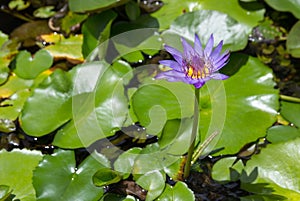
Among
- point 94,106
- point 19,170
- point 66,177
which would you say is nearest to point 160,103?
point 94,106

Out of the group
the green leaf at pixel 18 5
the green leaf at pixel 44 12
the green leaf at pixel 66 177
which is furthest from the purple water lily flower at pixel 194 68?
the green leaf at pixel 18 5

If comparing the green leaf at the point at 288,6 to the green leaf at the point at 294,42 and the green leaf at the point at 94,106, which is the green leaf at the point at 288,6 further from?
the green leaf at the point at 94,106

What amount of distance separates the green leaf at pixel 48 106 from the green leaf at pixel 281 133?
0.79 m

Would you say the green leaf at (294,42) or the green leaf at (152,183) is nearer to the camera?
the green leaf at (152,183)

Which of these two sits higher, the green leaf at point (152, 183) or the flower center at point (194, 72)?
the flower center at point (194, 72)

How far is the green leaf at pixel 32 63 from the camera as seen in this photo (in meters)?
2.28

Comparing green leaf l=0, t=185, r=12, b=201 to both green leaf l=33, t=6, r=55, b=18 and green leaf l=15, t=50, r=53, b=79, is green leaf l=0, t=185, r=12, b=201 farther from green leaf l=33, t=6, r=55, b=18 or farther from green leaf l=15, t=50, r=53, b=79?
green leaf l=33, t=6, r=55, b=18

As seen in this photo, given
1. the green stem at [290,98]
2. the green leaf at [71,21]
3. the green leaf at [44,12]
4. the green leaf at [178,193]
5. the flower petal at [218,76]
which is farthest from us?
the green leaf at [44,12]

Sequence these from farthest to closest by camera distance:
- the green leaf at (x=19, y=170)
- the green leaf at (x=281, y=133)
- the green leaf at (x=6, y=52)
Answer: the green leaf at (x=6, y=52)
the green leaf at (x=281, y=133)
the green leaf at (x=19, y=170)

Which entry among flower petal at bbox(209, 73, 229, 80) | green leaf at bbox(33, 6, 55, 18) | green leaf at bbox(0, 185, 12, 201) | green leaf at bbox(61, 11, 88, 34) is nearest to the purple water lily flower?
flower petal at bbox(209, 73, 229, 80)

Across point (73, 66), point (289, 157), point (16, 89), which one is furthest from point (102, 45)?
point (289, 157)

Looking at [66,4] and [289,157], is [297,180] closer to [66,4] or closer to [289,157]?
[289,157]

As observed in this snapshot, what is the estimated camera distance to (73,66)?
2.33 m

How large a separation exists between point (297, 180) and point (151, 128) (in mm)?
576
